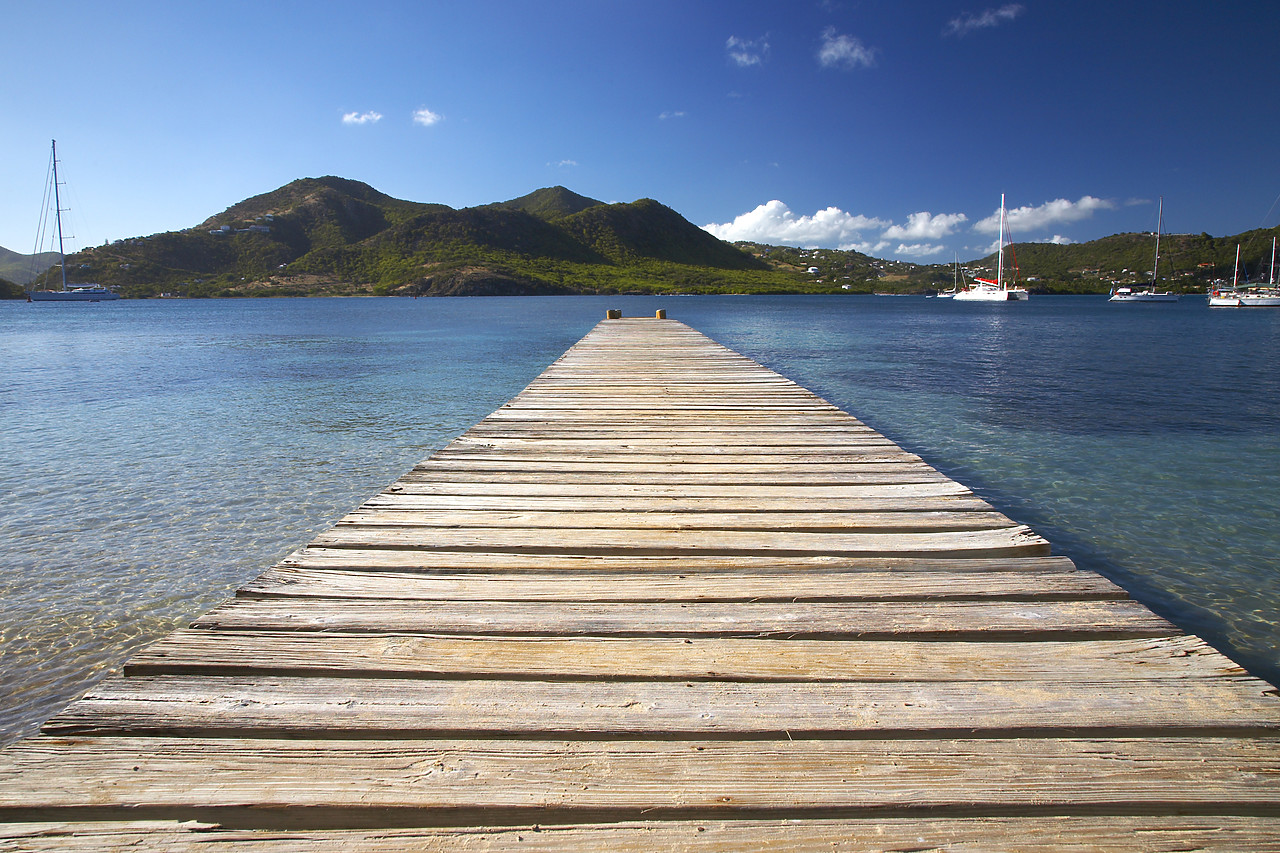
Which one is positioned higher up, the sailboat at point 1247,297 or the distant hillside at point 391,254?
the distant hillside at point 391,254

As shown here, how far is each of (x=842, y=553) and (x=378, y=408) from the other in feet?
32.8

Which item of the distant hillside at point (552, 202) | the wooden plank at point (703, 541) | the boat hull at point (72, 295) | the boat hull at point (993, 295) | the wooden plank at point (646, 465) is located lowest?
the wooden plank at point (703, 541)

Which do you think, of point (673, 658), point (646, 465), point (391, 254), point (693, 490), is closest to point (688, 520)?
point (693, 490)

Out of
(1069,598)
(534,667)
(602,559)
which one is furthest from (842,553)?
(534,667)

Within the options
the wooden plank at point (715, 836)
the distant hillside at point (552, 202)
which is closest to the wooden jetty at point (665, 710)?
the wooden plank at point (715, 836)

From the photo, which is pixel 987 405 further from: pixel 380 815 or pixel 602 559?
A: pixel 380 815

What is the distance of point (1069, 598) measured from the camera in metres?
2.23

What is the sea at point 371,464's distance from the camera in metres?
3.99

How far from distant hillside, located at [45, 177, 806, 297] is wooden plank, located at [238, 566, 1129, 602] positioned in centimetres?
9611

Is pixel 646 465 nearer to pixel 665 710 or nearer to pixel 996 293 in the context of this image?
pixel 665 710

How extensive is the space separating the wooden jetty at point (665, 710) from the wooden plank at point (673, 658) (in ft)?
0.03

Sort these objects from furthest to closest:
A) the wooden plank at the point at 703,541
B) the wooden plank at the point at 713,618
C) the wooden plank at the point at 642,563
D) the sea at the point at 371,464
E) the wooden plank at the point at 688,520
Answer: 1. the sea at the point at 371,464
2. the wooden plank at the point at 688,520
3. the wooden plank at the point at 703,541
4. the wooden plank at the point at 642,563
5. the wooden plank at the point at 713,618

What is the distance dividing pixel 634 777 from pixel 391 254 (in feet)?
380

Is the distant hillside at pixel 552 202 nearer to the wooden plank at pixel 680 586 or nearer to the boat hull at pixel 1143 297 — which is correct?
the boat hull at pixel 1143 297
